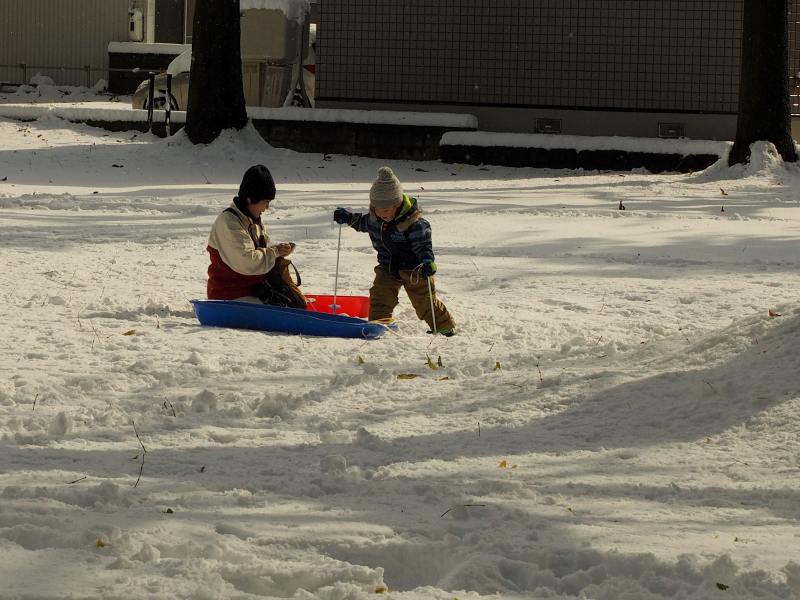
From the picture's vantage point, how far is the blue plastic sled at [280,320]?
22.4ft

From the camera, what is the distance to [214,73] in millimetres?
16922

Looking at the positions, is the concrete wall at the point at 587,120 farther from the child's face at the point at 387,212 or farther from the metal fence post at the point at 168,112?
the child's face at the point at 387,212

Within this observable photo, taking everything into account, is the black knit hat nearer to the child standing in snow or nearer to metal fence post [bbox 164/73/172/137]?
the child standing in snow

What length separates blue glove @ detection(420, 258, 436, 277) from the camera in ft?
24.3

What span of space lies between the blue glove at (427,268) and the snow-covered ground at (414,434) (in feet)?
1.18

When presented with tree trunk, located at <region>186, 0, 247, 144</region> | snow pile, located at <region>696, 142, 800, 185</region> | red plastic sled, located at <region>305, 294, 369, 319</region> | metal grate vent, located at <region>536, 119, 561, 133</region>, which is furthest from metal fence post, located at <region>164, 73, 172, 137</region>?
red plastic sled, located at <region>305, 294, 369, 319</region>

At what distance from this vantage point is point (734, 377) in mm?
5328

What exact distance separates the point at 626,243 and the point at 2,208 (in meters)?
5.81

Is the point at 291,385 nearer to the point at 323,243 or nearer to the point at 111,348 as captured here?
the point at 111,348

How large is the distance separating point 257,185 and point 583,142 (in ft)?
35.9

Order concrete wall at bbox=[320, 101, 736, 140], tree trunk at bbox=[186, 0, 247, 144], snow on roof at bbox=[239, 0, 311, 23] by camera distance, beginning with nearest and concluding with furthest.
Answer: tree trunk at bbox=[186, 0, 247, 144] < concrete wall at bbox=[320, 101, 736, 140] < snow on roof at bbox=[239, 0, 311, 23]

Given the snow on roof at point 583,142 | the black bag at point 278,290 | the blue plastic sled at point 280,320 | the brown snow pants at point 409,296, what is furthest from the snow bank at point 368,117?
the blue plastic sled at point 280,320

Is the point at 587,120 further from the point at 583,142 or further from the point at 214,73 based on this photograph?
the point at 214,73

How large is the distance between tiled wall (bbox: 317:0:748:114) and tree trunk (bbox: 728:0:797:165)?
303cm
